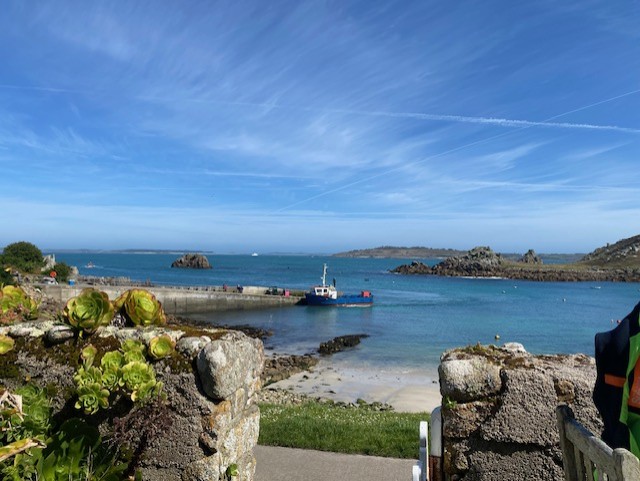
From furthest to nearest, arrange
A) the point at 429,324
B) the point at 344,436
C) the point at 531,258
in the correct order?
the point at 531,258 < the point at 429,324 < the point at 344,436

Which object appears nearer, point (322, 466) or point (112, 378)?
point (112, 378)

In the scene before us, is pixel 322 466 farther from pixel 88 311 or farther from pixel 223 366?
pixel 88 311

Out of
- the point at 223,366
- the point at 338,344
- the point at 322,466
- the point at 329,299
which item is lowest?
the point at 338,344

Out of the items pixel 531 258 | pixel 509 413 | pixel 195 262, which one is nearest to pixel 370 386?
pixel 509 413

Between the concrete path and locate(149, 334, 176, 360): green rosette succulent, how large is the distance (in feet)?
7.35

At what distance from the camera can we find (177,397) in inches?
127

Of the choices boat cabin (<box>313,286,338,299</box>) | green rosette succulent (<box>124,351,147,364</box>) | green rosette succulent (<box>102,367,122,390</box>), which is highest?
green rosette succulent (<box>124,351,147,364</box>)

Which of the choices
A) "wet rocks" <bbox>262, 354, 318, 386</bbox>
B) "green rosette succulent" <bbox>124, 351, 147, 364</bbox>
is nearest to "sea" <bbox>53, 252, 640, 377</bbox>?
"wet rocks" <bbox>262, 354, 318, 386</bbox>

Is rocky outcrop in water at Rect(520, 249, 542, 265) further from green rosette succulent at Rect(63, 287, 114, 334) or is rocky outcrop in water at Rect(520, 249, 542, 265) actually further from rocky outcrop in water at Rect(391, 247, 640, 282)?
green rosette succulent at Rect(63, 287, 114, 334)

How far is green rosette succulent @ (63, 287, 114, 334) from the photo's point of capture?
11.3ft

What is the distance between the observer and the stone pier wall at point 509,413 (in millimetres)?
2812

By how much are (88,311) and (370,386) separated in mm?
15044

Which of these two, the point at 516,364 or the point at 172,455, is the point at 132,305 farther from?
the point at 516,364

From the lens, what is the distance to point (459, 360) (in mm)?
3000
